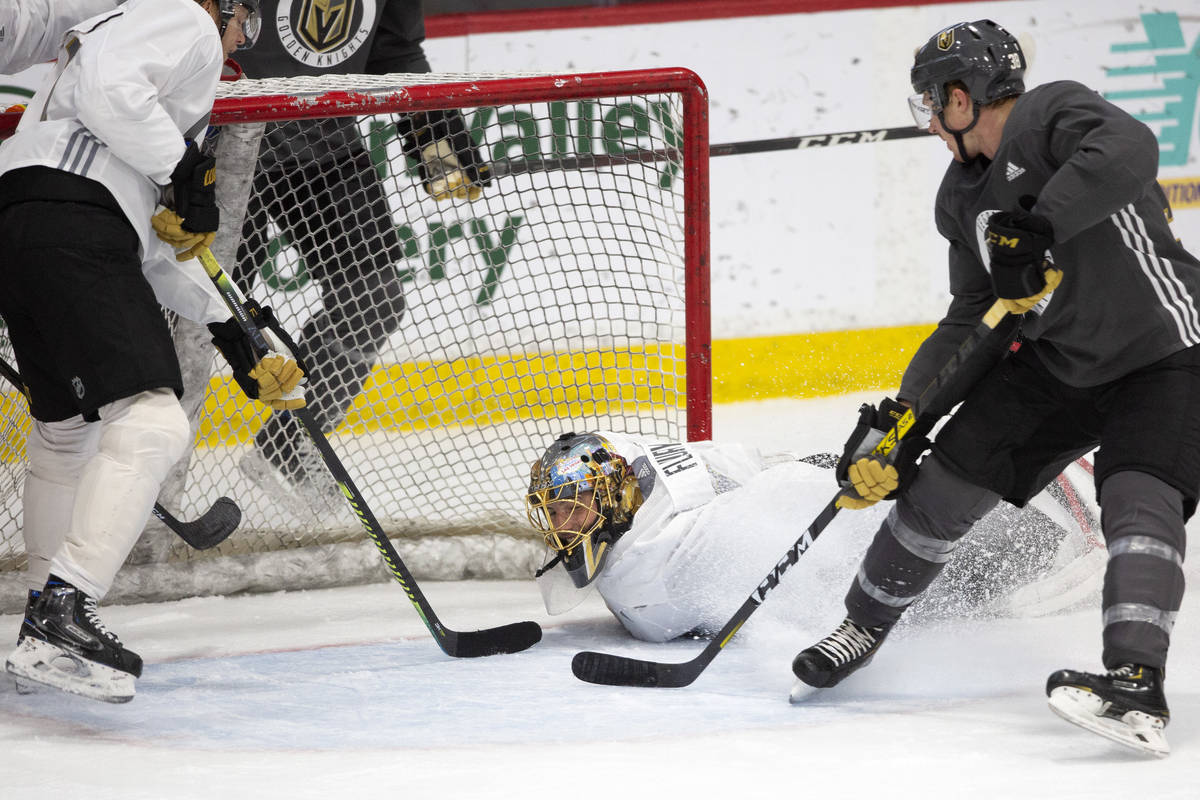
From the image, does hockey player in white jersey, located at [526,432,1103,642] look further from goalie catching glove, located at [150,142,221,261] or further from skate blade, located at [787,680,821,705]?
goalie catching glove, located at [150,142,221,261]

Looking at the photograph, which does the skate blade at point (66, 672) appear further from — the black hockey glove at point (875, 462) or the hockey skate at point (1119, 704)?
the hockey skate at point (1119, 704)

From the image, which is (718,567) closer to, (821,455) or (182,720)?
(821,455)

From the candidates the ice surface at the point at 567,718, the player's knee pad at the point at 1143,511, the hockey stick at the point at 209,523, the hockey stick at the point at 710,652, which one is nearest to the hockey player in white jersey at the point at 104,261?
the ice surface at the point at 567,718

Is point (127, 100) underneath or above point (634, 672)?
above

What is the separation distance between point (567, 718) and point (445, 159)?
1.49m

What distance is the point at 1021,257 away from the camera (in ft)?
5.87

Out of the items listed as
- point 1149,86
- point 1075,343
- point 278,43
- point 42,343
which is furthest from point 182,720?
point 1149,86

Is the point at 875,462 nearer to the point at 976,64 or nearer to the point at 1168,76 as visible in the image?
the point at 976,64

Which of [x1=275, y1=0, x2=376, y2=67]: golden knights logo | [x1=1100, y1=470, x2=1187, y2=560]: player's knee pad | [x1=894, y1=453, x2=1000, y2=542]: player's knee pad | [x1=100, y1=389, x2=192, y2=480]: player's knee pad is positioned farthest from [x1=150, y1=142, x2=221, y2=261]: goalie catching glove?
[x1=1100, y1=470, x2=1187, y2=560]: player's knee pad

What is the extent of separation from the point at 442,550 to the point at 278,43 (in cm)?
130

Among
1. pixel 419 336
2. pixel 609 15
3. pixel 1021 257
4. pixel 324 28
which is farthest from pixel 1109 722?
pixel 609 15

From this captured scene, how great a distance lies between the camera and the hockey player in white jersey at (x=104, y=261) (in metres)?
1.97

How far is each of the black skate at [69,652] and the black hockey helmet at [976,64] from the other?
1.37 meters

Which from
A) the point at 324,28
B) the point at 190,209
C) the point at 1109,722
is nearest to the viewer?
the point at 1109,722
